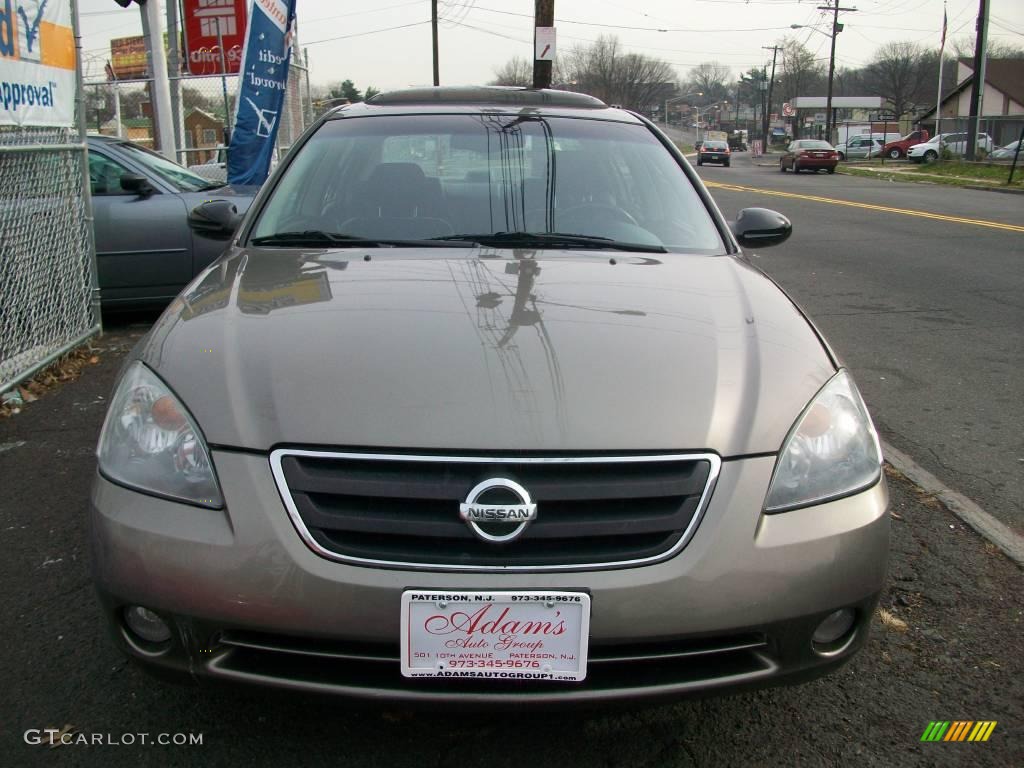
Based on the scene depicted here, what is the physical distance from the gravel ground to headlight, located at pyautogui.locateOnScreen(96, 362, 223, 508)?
45 cm

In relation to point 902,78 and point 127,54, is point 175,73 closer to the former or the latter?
point 127,54

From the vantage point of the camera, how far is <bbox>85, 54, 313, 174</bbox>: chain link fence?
13781 millimetres

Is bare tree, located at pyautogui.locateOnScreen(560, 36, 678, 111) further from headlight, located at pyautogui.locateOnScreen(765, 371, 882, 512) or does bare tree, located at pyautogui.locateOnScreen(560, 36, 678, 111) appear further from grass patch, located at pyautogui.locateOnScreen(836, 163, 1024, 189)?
headlight, located at pyautogui.locateOnScreen(765, 371, 882, 512)

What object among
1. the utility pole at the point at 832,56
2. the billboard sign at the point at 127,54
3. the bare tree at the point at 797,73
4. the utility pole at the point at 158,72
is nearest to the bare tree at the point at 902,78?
the bare tree at the point at 797,73

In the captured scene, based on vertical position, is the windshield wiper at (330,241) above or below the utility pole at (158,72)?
below

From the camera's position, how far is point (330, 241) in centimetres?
297

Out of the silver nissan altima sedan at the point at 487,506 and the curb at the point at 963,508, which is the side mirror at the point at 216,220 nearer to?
the silver nissan altima sedan at the point at 487,506

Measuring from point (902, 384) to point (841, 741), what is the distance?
3.51 m

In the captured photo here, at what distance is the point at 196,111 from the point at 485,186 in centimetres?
1614

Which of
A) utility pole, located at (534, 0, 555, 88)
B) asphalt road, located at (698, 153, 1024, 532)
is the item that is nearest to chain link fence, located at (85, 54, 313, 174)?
utility pole, located at (534, 0, 555, 88)

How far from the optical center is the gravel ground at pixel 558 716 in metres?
2.08

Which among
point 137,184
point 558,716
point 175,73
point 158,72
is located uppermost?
point 175,73

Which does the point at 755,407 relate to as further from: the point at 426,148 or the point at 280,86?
the point at 280,86

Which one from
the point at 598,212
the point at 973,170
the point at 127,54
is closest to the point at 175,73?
the point at 598,212
